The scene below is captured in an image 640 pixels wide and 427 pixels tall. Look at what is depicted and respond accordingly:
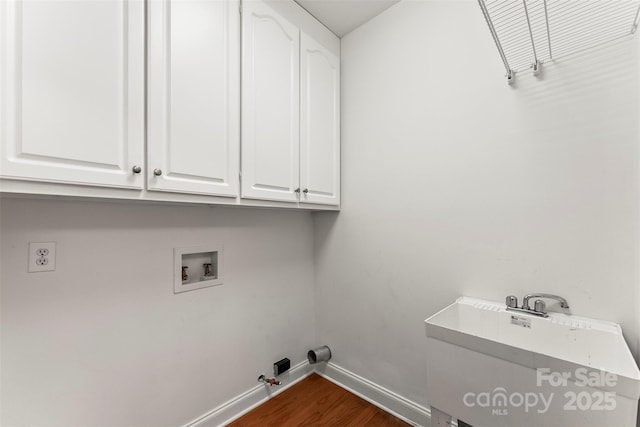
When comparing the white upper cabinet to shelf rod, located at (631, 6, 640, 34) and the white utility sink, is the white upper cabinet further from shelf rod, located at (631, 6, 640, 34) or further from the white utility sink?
shelf rod, located at (631, 6, 640, 34)

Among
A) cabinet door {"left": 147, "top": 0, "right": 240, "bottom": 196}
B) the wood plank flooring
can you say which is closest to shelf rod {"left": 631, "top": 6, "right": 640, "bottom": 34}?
cabinet door {"left": 147, "top": 0, "right": 240, "bottom": 196}

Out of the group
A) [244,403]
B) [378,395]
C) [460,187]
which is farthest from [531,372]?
[244,403]

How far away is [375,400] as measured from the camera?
1.80m

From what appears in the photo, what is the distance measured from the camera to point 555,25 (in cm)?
107

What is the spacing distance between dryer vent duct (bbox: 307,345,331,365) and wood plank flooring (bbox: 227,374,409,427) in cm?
17

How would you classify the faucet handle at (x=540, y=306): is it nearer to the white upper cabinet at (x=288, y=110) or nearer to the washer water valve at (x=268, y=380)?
the white upper cabinet at (x=288, y=110)

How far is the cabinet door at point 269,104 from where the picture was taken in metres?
1.42

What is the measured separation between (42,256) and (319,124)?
1506 millimetres

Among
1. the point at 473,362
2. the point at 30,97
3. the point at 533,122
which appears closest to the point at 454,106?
the point at 533,122

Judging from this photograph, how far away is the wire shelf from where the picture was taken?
98 centimetres

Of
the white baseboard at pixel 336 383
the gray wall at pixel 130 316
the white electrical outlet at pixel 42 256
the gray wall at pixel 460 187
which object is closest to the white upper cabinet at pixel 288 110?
the gray wall at pixel 460 187

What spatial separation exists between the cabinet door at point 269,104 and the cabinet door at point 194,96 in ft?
0.19

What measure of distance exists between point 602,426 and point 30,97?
192cm

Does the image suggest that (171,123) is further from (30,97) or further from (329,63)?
(329,63)
